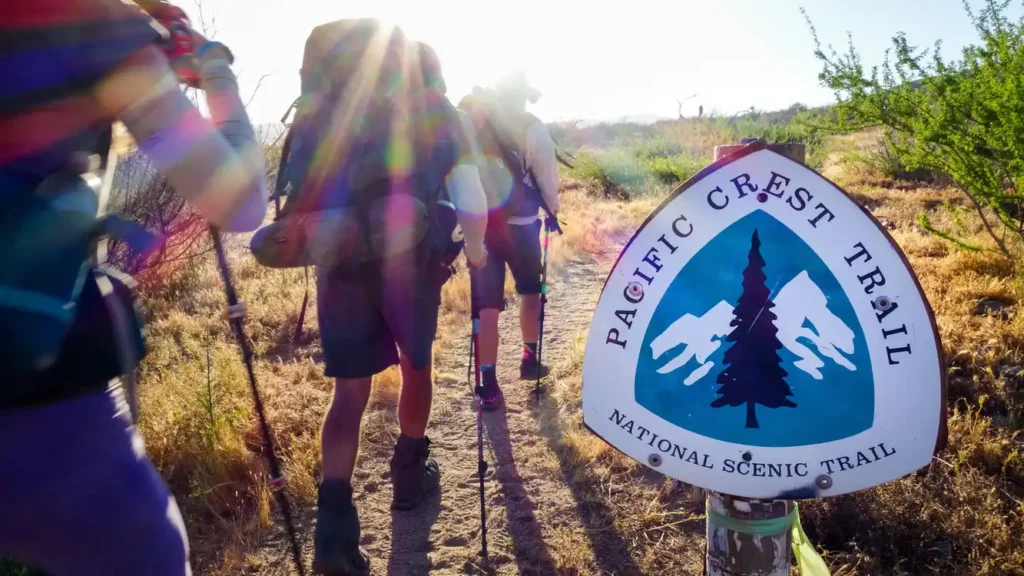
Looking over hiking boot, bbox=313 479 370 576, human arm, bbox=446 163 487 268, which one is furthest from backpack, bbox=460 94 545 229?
hiking boot, bbox=313 479 370 576

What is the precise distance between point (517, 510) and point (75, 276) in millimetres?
2262

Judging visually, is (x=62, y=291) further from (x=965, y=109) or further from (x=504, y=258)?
(x=965, y=109)

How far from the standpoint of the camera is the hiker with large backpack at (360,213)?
2.12m

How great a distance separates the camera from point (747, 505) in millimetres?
1246

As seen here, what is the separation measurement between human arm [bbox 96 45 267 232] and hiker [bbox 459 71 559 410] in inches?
91.9

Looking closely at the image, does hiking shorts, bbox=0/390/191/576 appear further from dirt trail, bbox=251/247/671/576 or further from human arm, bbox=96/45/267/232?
dirt trail, bbox=251/247/671/576

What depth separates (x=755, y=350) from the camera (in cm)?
122

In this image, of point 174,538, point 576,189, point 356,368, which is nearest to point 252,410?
point 356,368

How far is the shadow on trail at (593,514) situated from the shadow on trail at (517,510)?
0.20 metres

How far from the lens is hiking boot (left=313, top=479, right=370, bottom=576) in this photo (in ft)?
7.43

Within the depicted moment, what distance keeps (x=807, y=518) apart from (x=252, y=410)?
2906mm

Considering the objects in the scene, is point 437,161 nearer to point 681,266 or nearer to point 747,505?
point 681,266

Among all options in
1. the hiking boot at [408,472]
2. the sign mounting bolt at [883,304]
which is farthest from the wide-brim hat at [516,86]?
the sign mounting bolt at [883,304]

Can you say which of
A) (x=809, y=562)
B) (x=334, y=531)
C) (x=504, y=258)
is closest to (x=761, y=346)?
(x=809, y=562)
